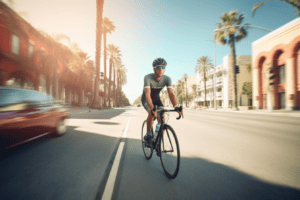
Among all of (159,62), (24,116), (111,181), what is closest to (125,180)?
(111,181)

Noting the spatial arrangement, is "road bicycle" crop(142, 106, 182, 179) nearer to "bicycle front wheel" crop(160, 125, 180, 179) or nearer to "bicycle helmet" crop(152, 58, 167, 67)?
"bicycle front wheel" crop(160, 125, 180, 179)

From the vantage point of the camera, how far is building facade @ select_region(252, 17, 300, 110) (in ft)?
79.2

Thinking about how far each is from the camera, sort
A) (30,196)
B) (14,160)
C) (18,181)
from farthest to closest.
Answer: (14,160) < (18,181) < (30,196)

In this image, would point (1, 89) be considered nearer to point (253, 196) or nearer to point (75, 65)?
point (253, 196)

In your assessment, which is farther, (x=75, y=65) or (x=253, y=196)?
(x=75, y=65)

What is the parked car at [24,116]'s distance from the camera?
3303 millimetres

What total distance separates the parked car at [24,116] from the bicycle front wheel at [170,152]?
116 inches

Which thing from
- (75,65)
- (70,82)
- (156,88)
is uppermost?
(75,65)

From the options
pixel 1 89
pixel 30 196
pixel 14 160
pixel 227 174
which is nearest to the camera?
pixel 30 196

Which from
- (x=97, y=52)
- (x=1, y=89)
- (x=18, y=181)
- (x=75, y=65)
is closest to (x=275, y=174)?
(x=18, y=181)

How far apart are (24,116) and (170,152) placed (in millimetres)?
3322

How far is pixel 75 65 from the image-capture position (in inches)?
1209

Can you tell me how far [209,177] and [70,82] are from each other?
3308cm

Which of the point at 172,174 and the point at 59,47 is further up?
the point at 59,47
